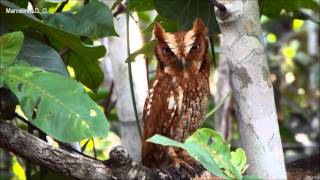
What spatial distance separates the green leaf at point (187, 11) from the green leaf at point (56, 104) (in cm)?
59

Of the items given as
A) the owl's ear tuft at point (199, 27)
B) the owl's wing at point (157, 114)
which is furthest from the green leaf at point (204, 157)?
the owl's wing at point (157, 114)

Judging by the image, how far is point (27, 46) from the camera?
155 cm

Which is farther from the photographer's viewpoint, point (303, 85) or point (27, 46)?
point (303, 85)

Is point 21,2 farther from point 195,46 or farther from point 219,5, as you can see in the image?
point 219,5

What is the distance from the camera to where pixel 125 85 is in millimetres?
2088

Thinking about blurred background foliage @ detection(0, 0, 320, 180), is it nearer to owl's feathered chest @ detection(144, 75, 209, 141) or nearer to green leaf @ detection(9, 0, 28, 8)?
green leaf @ detection(9, 0, 28, 8)

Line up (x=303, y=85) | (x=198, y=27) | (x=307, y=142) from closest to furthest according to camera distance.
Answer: (x=198, y=27) → (x=307, y=142) → (x=303, y=85)

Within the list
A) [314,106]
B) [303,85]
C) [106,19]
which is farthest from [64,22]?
[303,85]

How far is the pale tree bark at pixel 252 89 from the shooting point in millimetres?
1312

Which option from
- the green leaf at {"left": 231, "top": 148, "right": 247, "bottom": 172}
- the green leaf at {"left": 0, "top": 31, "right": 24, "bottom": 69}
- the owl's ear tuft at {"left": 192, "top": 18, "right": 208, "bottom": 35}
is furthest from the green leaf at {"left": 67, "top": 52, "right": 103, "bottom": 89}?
the green leaf at {"left": 231, "top": 148, "right": 247, "bottom": 172}

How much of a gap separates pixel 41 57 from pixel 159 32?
0.43 meters

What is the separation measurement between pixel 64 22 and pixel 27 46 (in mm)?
145

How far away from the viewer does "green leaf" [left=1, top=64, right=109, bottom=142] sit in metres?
1.21

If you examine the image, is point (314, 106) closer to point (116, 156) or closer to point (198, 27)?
point (198, 27)
